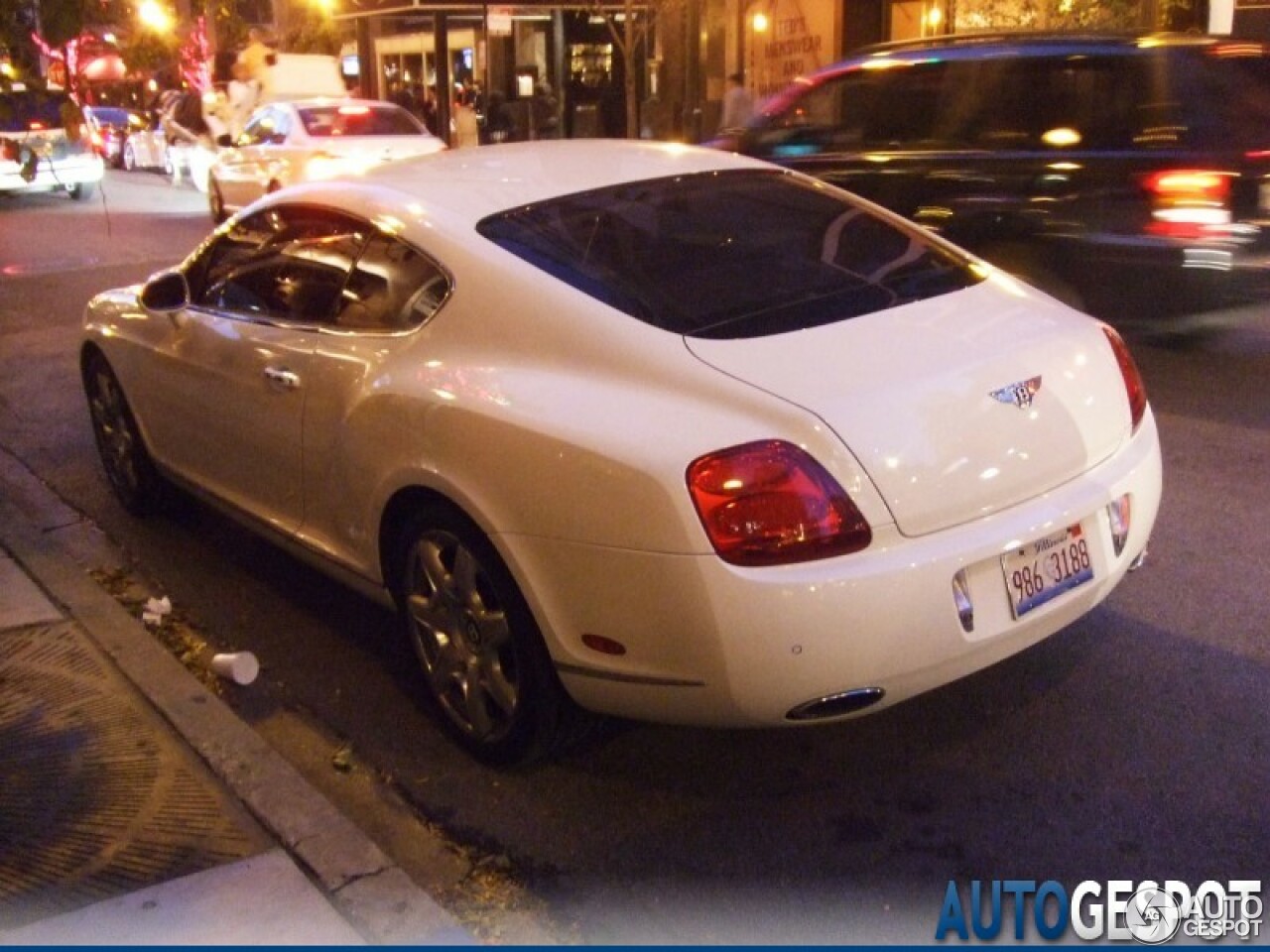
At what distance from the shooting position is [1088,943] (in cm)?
310

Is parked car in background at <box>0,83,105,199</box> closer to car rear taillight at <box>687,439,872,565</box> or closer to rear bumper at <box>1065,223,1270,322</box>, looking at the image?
car rear taillight at <box>687,439,872,565</box>

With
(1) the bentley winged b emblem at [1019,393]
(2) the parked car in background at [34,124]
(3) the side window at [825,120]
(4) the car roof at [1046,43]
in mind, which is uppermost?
(4) the car roof at [1046,43]

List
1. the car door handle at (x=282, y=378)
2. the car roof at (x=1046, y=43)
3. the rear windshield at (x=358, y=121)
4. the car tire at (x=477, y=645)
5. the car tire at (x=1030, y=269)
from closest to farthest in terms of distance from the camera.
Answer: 1. the car tire at (x=477, y=645)
2. the car door handle at (x=282, y=378)
3. the car roof at (x=1046, y=43)
4. the car tire at (x=1030, y=269)
5. the rear windshield at (x=358, y=121)

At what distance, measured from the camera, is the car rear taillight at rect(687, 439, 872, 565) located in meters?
3.18

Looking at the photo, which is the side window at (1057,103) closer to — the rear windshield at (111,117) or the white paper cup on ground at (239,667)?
the white paper cup on ground at (239,667)

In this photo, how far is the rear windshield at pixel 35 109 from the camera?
4.21m

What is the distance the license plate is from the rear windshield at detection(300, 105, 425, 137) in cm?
1444

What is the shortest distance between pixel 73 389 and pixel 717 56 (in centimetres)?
1467

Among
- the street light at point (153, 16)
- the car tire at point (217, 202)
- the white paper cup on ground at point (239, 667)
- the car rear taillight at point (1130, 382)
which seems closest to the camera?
the car rear taillight at point (1130, 382)

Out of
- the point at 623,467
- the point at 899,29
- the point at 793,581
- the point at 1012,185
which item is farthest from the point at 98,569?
the point at 899,29

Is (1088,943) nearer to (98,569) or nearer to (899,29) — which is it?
(98,569)

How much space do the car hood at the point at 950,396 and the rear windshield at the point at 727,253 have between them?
0.15m

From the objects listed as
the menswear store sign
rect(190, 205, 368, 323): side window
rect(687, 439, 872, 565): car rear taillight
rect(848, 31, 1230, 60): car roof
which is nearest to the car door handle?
rect(190, 205, 368, 323): side window
